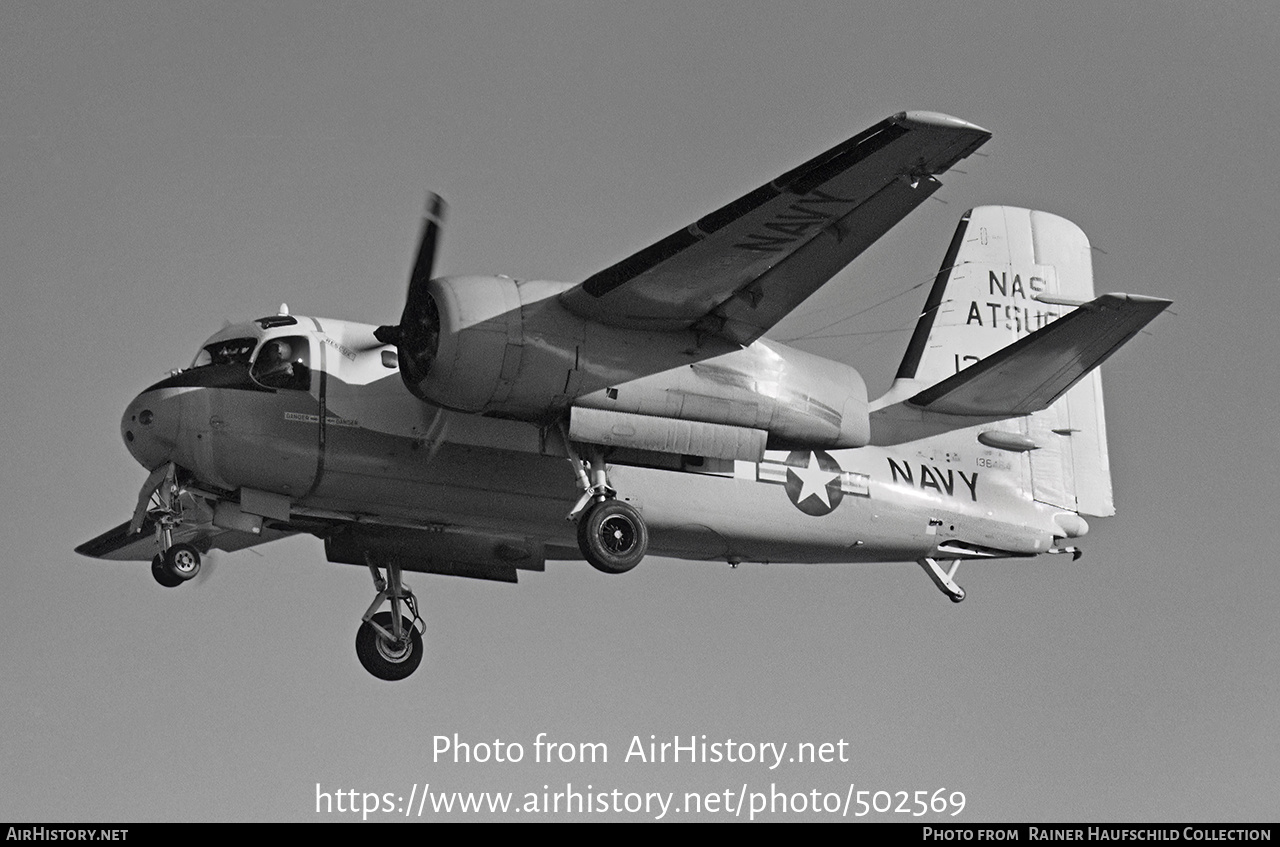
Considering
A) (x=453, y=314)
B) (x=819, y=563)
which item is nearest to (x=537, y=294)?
(x=453, y=314)

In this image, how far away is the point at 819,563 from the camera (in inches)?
743

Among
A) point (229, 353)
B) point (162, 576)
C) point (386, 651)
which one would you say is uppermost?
point (229, 353)

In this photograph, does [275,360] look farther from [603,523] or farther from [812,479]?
[812,479]

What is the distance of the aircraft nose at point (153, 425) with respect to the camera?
16328 mm

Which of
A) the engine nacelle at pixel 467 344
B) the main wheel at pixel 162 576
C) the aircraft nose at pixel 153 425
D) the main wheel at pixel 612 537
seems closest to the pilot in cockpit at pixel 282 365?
the aircraft nose at pixel 153 425

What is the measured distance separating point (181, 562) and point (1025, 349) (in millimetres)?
8431

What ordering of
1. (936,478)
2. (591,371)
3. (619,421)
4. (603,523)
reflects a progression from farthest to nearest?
(936,478)
(603,523)
(619,421)
(591,371)

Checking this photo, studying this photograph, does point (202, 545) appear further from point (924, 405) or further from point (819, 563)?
point (924, 405)

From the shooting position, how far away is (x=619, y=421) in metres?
16.2

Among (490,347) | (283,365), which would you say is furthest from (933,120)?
(283,365)

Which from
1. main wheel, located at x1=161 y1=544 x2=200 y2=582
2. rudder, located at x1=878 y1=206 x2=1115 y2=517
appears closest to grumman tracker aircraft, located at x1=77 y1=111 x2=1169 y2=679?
main wheel, located at x1=161 y1=544 x2=200 y2=582

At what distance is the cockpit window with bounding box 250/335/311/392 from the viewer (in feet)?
54.3

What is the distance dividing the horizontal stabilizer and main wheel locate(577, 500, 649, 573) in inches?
169

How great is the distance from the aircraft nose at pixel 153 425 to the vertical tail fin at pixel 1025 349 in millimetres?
7512
